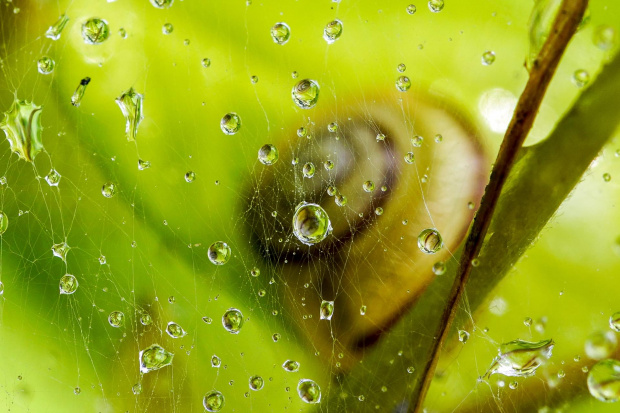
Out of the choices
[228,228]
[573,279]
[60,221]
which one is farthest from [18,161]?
[573,279]

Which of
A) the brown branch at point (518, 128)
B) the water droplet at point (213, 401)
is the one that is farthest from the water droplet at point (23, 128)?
the brown branch at point (518, 128)

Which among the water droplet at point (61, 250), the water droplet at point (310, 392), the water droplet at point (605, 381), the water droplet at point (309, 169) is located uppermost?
the water droplet at point (309, 169)

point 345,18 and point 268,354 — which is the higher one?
point 345,18

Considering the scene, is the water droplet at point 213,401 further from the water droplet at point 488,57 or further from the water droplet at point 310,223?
the water droplet at point 488,57

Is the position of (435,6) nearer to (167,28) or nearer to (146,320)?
(167,28)

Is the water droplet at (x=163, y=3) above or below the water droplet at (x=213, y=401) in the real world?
above

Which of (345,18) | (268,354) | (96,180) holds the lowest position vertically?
(268,354)

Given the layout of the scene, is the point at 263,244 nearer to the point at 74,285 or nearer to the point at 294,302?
the point at 294,302
